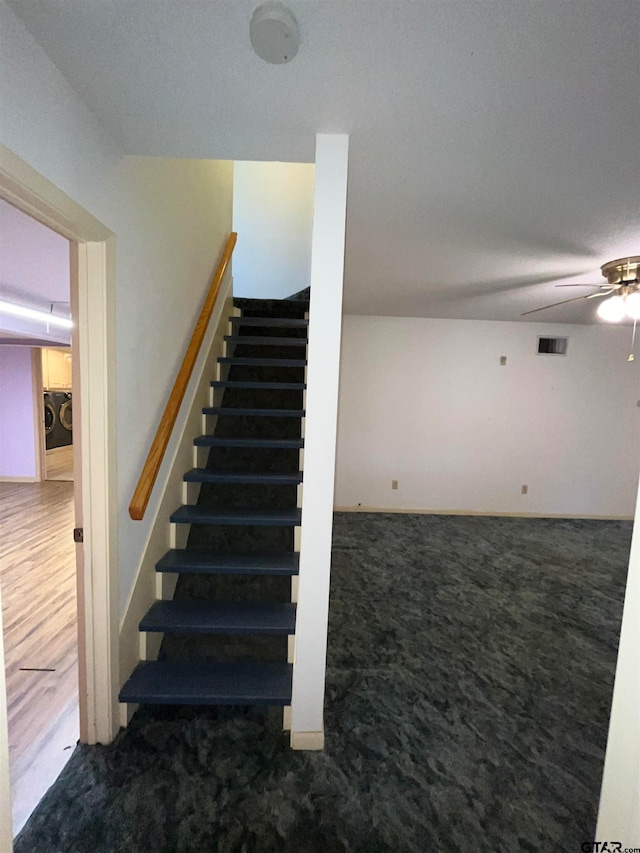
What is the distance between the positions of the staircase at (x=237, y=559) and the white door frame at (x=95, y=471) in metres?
0.16

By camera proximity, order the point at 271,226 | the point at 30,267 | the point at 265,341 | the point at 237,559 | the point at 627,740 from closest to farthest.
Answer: the point at 627,740
the point at 237,559
the point at 30,267
the point at 265,341
the point at 271,226

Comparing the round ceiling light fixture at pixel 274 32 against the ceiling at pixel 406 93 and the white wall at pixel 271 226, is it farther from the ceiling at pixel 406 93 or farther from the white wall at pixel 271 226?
the white wall at pixel 271 226

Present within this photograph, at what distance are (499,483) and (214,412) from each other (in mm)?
3895

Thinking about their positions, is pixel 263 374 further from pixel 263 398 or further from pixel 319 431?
pixel 319 431

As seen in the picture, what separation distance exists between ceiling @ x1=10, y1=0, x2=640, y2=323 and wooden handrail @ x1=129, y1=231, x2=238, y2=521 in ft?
3.42

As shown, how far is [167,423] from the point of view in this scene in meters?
2.00

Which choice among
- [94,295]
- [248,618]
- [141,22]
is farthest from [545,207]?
[248,618]

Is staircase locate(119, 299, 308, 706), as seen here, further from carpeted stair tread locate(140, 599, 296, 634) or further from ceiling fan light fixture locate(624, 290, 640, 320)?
ceiling fan light fixture locate(624, 290, 640, 320)

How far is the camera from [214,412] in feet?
9.02

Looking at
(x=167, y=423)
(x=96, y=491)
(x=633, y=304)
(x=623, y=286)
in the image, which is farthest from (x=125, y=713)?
(x=623, y=286)

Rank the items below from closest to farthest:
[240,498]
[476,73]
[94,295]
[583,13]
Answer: [583,13] < [476,73] < [94,295] < [240,498]

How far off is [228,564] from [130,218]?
169cm

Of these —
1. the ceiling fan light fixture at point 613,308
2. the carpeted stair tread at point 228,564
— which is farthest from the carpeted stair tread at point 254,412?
the ceiling fan light fixture at point 613,308

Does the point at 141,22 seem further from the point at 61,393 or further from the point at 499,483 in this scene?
the point at 61,393
